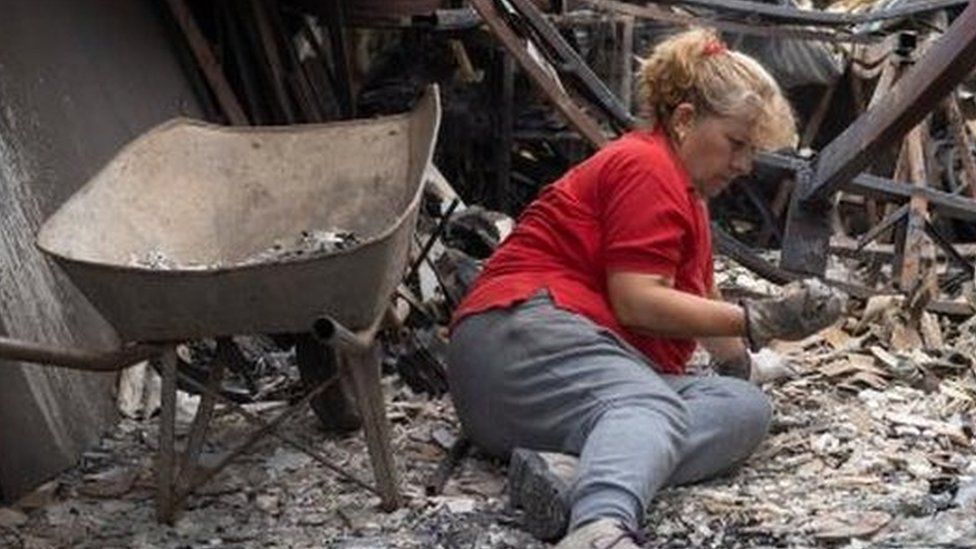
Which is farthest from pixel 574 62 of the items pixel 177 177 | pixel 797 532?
pixel 797 532

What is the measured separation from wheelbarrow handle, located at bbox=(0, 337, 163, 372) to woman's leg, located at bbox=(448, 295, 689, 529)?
938 millimetres

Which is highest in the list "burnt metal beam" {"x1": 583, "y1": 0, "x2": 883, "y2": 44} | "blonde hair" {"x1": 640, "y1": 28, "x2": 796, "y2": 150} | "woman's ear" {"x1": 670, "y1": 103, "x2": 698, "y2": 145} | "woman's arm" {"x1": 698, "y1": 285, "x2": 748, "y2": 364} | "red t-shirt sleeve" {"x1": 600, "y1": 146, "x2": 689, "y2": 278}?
"blonde hair" {"x1": 640, "y1": 28, "x2": 796, "y2": 150}

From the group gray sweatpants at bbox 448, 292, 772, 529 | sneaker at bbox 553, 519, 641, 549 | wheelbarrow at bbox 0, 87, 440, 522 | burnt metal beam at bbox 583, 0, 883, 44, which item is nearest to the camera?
sneaker at bbox 553, 519, 641, 549

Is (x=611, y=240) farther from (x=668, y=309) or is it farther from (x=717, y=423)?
(x=717, y=423)

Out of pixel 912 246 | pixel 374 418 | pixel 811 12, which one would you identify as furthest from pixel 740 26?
pixel 374 418

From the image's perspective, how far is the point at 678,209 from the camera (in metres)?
3.91

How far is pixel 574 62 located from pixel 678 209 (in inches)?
111

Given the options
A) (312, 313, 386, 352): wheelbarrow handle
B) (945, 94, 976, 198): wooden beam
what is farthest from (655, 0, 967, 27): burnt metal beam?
(312, 313, 386, 352): wheelbarrow handle

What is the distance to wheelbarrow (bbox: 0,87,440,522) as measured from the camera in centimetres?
363

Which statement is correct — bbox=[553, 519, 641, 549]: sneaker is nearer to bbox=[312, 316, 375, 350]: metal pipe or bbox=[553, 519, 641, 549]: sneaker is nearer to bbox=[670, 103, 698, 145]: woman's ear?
bbox=[312, 316, 375, 350]: metal pipe

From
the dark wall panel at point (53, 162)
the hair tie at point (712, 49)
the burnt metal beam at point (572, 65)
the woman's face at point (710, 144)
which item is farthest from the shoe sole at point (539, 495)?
the burnt metal beam at point (572, 65)

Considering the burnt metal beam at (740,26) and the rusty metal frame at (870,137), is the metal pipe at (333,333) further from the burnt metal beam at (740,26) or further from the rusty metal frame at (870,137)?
the burnt metal beam at (740,26)

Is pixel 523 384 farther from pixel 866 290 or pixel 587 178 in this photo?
pixel 866 290

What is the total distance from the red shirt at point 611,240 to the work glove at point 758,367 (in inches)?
13.0
